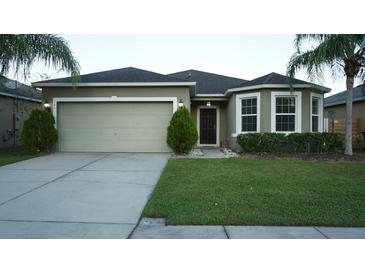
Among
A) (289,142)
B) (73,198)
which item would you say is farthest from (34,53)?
(289,142)

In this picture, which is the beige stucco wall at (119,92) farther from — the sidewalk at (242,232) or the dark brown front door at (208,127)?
the sidewalk at (242,232)

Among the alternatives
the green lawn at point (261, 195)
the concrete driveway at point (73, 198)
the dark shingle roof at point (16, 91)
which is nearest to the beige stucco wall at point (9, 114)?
the dark shingle roof at point (16, 91)

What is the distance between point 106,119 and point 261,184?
828 centimetres

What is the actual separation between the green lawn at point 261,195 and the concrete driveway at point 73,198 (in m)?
0.44

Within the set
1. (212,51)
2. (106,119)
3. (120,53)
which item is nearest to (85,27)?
(106,119)

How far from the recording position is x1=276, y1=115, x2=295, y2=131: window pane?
37.0ft

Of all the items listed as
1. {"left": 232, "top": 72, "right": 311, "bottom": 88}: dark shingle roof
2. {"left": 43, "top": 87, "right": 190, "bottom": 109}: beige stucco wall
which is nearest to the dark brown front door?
{"left": 232, "top": 72, "right": 311, "bottom": 88}: dark shingle roof

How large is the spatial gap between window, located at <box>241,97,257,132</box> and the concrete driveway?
18.6ft

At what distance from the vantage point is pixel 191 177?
634cm

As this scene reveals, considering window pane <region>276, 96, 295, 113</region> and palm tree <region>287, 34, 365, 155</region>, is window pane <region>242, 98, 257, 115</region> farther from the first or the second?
palm tree <region>287, 34, 365, 155</region>

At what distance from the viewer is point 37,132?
10781mm

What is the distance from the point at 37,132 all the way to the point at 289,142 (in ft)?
35.6

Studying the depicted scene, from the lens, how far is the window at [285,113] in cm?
1129

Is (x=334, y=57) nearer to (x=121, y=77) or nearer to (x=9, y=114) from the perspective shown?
(x=121, y=77)
